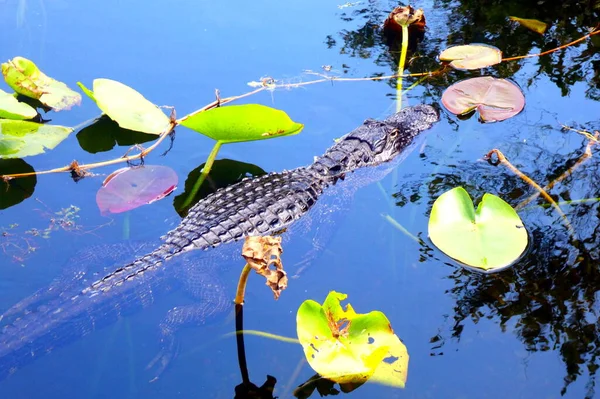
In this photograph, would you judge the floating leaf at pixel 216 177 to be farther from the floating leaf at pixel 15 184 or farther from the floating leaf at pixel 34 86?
the floating leaf at pixel 34 86

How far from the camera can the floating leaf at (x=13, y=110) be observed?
11.9 feet

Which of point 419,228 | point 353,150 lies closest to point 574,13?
point 353,150

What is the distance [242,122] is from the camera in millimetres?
3229

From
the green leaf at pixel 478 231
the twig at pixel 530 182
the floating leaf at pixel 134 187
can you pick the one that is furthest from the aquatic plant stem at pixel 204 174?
the twig at pixel 530 182

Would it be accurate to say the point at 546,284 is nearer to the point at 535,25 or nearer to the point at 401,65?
the point at 401,65

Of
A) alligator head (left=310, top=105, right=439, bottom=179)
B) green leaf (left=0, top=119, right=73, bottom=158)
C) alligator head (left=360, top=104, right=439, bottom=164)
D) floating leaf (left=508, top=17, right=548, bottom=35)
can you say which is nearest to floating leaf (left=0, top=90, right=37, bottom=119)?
green leaf (left=0, top=119, right=73, bottom=158)

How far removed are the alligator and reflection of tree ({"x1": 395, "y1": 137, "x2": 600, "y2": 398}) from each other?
552 mm

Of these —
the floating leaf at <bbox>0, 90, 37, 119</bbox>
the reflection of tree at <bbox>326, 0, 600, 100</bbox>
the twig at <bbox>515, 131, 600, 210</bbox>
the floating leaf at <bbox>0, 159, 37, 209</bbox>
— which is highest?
the floating leaf at <bbox>0, 90, 37, 119</bbox>

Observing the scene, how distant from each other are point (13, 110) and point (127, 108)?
741 millimetres

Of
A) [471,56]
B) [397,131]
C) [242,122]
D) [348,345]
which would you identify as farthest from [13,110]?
[471,56]

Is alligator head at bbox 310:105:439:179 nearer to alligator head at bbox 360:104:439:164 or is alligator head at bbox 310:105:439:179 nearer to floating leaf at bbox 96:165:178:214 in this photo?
alligator head at bbox 360:104:439:164

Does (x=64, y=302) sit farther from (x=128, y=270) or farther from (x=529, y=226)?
(x=529, y=226)

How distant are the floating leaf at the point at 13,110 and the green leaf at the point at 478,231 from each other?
2.47 meters

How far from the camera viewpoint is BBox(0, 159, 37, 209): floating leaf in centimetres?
342
